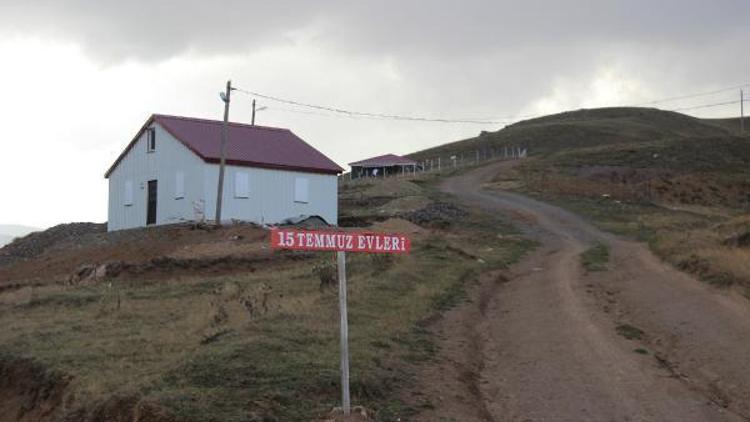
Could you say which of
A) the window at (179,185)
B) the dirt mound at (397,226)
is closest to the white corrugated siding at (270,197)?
the window at (179,185)

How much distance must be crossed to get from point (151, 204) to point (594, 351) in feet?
105

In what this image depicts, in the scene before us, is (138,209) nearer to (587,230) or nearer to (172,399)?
(587,230)

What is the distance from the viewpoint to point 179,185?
40281mm

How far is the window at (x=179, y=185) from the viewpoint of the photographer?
40.1 meters

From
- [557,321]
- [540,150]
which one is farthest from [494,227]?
[540,150]

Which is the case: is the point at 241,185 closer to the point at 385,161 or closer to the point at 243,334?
the point at 243,334

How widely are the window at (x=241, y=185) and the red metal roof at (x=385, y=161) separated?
42577 mm

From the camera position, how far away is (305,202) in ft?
139

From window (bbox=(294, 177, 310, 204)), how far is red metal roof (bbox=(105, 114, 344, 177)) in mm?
522

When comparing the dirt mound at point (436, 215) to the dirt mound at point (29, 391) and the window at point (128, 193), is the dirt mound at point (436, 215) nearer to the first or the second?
the window at point (128, 193)

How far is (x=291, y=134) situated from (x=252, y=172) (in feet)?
19.8

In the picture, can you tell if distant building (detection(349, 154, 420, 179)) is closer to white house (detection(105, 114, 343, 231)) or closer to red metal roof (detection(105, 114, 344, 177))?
red metal roof (detection(105, 114, 344, 177))

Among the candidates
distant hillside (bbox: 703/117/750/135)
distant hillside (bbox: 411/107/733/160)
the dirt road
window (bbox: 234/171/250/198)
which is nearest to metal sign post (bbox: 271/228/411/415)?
the dirt road

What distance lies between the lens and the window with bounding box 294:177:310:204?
1650 inches
